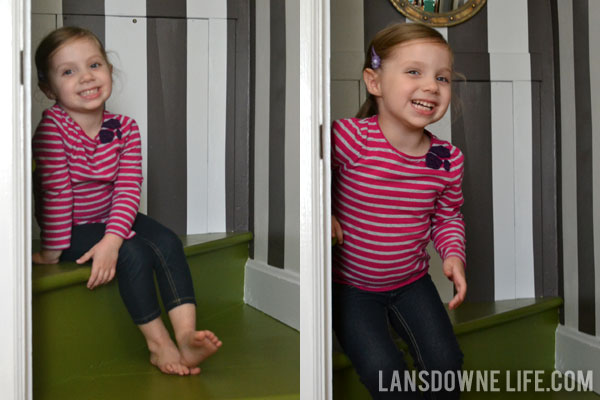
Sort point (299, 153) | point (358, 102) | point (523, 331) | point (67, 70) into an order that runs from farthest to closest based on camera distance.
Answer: point (523, 331) < point (358, 102) < point (299, 153) < point (67, 70)

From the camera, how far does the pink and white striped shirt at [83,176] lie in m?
1.28

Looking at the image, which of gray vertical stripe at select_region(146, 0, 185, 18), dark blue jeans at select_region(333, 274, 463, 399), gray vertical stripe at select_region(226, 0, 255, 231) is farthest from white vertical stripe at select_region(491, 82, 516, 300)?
gray vertical stripe at select_region(146, 0, 185, 18)

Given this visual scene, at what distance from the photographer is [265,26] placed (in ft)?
4.54

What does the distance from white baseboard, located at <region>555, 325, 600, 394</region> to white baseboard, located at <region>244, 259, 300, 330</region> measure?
0.87 meters

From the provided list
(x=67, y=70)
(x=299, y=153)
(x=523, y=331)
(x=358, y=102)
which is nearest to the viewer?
(x=67, y=70)

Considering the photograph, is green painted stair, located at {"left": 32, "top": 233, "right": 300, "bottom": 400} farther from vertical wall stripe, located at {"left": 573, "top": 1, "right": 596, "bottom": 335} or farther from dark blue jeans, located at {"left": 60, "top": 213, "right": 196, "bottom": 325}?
vertical wall stripe, located at {"left": 573, "top": 1, "right": 596, "bottom": 335}

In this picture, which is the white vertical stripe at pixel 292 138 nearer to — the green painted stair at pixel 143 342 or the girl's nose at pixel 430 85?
the green painted stair at pixel 143 342

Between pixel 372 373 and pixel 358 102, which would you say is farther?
pixel 358 102

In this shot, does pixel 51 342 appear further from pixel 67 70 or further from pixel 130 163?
pixel 67 70

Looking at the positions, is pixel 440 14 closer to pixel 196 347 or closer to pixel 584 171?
pixel 584 171

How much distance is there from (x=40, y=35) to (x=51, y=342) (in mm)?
577

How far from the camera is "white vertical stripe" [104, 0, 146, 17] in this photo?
4.22 feet

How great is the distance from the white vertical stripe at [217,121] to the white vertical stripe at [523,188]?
0.96m

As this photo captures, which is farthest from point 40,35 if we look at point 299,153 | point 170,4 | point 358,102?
point 358,102
